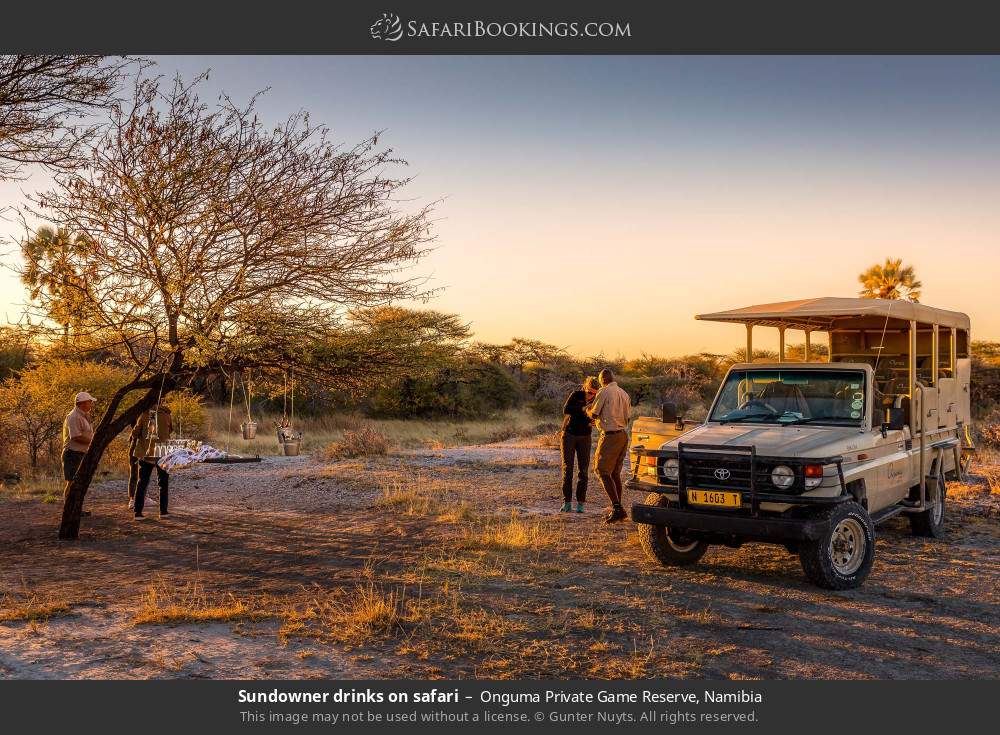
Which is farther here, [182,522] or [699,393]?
[699,393]

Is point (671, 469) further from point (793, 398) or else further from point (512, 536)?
point (512, 536)

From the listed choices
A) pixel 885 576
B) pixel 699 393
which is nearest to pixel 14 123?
pixel 885 576

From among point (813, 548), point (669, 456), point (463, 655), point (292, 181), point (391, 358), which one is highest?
point (292, 181)

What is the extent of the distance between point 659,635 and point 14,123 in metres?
10.00

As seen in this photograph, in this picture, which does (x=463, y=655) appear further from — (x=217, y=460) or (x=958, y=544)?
(x=217, y=460)

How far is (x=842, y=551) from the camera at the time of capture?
797 cm

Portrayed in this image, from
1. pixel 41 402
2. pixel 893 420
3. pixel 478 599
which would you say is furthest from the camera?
pixel 41 402

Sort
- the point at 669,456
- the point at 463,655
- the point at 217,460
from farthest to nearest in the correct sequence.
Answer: the point at 217,460 → the point at 669,456 → the point at 463,655

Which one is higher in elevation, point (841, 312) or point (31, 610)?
point (841, 312)

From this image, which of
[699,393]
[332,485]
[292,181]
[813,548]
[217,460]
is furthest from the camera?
[699,393]

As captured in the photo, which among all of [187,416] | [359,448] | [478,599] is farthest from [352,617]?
[187,416]

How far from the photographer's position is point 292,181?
10891 mm

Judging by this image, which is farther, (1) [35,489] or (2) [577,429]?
(1) [35,489]

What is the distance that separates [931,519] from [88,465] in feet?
37.3
